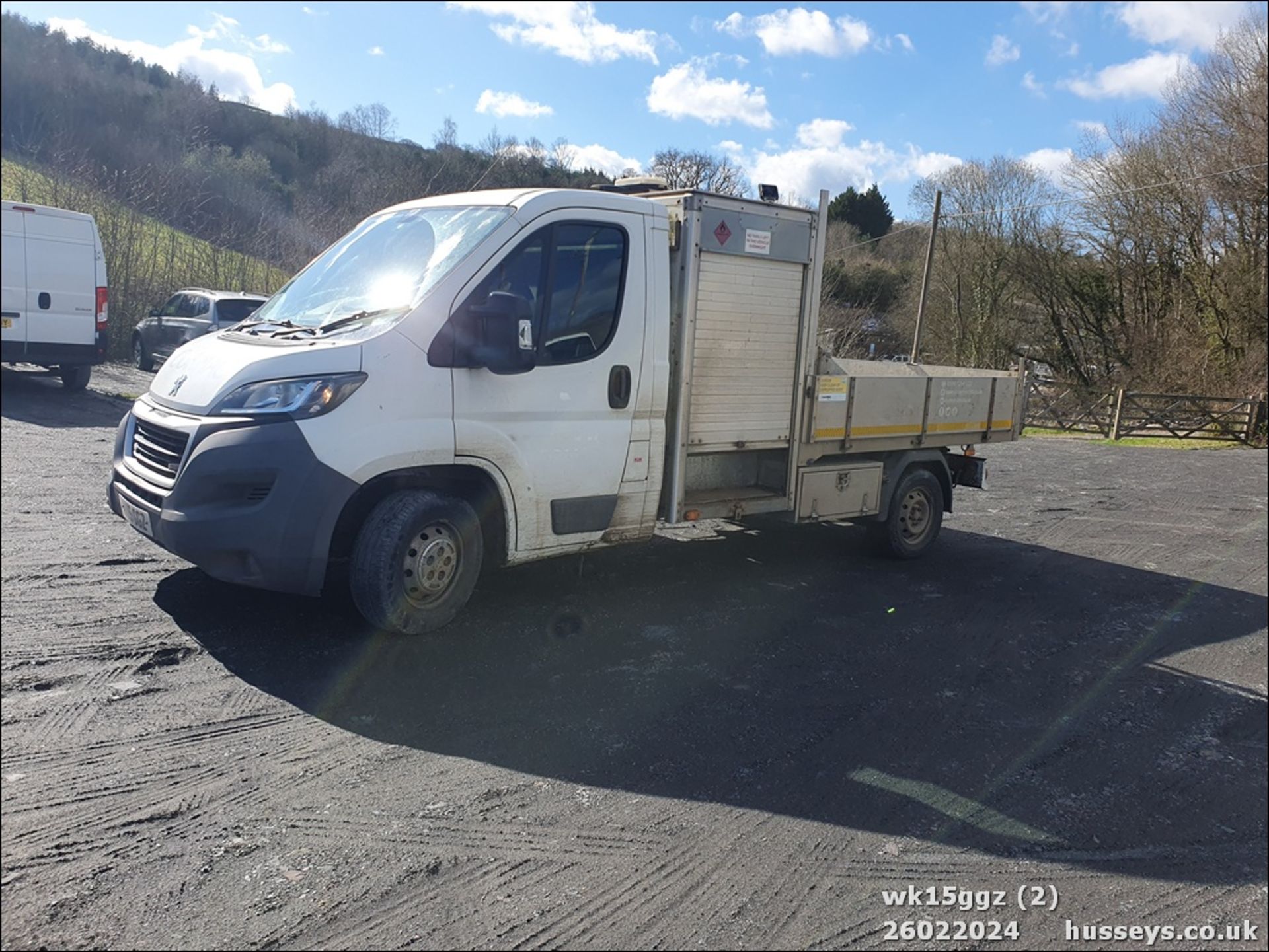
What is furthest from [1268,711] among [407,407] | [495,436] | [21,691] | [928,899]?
[21,691]

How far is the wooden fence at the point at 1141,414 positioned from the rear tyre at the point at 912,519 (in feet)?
39.6

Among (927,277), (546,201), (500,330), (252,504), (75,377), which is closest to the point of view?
(252,504)

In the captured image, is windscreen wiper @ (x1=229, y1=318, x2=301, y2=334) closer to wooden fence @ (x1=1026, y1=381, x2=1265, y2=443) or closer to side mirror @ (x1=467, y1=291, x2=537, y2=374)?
side mirror @ (x1=467, y1=291, x2=537, y2=374)

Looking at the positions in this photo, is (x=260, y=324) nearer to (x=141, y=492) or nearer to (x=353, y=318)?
(x=353, y=318)

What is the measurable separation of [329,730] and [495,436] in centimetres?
189

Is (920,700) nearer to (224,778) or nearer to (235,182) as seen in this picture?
(224,778)

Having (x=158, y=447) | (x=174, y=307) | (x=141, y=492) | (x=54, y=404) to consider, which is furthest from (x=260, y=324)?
(x=174, y=307)

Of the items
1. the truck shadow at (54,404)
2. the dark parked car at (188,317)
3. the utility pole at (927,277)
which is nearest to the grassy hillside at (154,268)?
the dark parked car at (188,317)

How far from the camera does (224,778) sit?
352 centimetres

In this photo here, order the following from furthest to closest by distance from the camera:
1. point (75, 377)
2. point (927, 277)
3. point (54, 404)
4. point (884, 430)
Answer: point (927, 277) < point (75, 377) < point (54, 404) < point (884, 430)

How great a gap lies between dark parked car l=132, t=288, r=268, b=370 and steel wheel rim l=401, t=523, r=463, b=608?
44.0 ft

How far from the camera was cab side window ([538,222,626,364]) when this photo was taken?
5473 mm

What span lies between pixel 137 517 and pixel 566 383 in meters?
2.49

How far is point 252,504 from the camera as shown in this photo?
455cm
